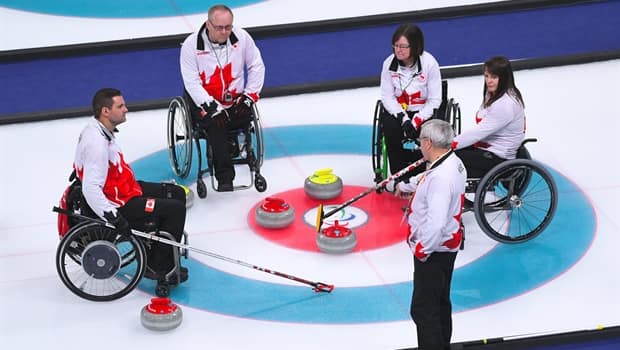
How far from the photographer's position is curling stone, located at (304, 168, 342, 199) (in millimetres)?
7090

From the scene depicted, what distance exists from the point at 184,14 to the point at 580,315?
492cm

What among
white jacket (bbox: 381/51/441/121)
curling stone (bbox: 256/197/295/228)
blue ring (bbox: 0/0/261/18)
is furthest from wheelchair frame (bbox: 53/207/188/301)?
blue ring (bbox: 0/0/261/18)

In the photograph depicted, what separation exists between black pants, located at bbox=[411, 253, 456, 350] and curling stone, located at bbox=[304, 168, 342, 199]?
1818 mm

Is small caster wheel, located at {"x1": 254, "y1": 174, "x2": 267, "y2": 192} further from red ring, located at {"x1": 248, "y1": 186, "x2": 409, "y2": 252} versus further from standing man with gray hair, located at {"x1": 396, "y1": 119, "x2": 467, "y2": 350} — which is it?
→ standing man with gray hair, located at {"x1": 396, "y1": 119, "x2": 467, "y2": 350}

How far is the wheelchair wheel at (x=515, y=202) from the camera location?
6367 mm

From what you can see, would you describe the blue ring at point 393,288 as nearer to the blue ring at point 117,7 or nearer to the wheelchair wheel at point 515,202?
the wheelchair wheel at point 515,202

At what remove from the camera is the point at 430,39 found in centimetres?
928

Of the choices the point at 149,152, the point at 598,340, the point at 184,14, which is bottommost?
→ the point at 598,340

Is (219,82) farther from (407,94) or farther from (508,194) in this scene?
(508,194)

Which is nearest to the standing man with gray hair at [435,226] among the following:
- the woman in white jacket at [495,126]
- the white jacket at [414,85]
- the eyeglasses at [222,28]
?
the woman in white jacket at [495,126]

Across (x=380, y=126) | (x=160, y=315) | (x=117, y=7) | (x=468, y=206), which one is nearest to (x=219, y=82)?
(x=380, y=126)

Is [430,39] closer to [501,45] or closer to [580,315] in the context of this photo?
[501,45]

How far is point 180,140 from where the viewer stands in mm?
7590

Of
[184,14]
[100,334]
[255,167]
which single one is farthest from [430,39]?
[100,334]
